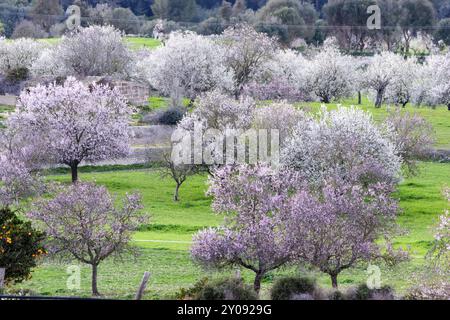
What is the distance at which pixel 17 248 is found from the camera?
1272 inches

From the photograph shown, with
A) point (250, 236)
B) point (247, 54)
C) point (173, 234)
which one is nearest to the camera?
point (250, 236)

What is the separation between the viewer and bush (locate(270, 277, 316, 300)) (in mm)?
25656

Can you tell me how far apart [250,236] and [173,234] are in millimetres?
14799

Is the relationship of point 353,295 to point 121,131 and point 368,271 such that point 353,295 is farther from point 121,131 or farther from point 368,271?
point 121,131

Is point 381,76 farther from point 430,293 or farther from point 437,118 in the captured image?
point 430,293

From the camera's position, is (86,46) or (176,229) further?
(86,46)

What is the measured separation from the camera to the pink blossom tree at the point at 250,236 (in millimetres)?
32812

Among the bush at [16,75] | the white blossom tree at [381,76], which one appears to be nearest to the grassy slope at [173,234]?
the white blossom tree at [381,76]

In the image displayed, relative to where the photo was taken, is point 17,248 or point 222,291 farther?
point 17,248

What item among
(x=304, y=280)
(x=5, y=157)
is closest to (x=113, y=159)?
(x=5, y=157)

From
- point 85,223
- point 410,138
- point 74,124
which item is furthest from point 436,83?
point 85,223

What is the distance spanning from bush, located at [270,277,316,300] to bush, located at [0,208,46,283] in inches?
378

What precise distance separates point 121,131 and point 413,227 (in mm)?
19981

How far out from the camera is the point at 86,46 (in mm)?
99125
